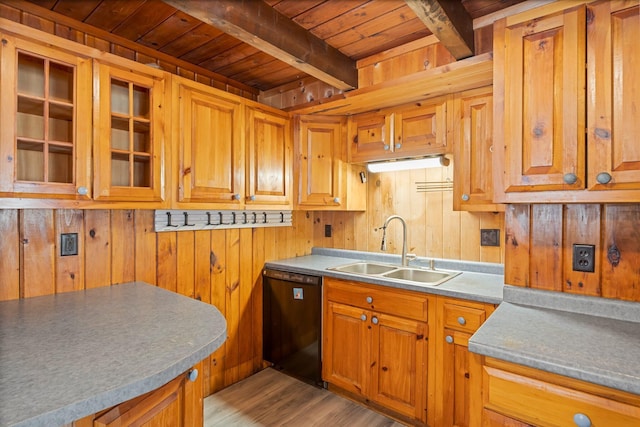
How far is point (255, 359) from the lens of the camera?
106 inches

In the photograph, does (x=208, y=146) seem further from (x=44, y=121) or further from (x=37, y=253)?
(x=37, y=253)

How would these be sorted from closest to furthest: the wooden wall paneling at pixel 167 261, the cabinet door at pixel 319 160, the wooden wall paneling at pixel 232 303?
the wooden wall paneling at pixel 167 261
the wooden wall paneling at pixel 232 303
the cabinet door at pixel 319 160

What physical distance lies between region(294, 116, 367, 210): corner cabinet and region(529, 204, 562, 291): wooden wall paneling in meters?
1.40

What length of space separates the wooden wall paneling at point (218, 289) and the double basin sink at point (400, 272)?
816 mm

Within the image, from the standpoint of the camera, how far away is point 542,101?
4.50 ft

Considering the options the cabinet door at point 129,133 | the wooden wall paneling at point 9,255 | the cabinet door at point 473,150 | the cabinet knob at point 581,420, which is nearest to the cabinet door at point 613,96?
the cabinet door at point 473,150

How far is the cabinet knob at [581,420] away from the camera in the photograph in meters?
0.97

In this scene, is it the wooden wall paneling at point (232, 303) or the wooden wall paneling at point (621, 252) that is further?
the wooden wall paneling at point (232, 303)

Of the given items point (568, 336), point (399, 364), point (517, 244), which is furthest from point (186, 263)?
point (568, 336)

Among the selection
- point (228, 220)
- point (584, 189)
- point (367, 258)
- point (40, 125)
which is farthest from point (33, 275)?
point (584, 189)

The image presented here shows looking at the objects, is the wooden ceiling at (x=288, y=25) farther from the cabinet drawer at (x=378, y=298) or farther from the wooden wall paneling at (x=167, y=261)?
the cabinet drawer at (x=378, y=298)

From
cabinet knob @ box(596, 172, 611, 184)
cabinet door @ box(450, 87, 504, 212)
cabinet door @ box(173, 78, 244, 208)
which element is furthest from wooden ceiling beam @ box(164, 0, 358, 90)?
cabinet knob @ box(596, 172, 611, 184)

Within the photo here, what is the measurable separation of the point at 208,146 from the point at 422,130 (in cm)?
142

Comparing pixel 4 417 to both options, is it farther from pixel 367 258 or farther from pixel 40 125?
pixel 367 258
